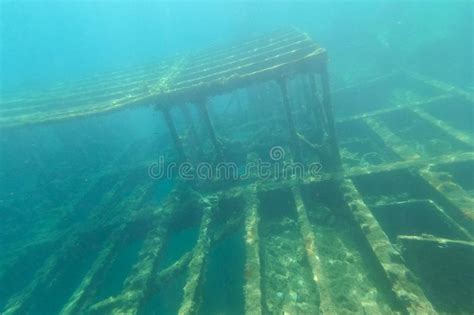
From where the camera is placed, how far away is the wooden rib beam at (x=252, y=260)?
14.5 ft

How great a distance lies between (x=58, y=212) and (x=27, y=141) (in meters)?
3.50

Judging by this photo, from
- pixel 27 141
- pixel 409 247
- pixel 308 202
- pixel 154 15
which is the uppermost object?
pixel 154 15

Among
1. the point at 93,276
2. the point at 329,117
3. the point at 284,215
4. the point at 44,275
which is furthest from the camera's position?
the point at 284,215

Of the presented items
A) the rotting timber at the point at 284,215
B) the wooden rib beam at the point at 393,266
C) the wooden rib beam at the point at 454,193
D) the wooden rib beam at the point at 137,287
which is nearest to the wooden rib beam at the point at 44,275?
the rotting timber at the point at 284,215

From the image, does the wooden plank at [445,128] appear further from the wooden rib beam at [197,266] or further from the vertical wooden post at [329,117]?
the wooden rib beam at [197,266]

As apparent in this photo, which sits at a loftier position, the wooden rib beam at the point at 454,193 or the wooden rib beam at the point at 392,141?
the wooden rib beam at the point at 454,193

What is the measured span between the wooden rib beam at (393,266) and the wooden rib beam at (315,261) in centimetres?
85

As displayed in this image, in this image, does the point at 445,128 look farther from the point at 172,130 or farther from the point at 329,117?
the point at 172,130

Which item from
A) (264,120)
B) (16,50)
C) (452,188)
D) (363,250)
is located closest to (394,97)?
(264,120)

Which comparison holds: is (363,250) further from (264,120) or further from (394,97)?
(394,97)

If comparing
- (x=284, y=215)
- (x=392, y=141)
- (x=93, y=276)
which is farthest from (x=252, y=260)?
(x=392, y=141)

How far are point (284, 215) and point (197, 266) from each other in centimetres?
274

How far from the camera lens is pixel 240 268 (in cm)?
648

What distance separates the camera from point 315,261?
497 centimetres
